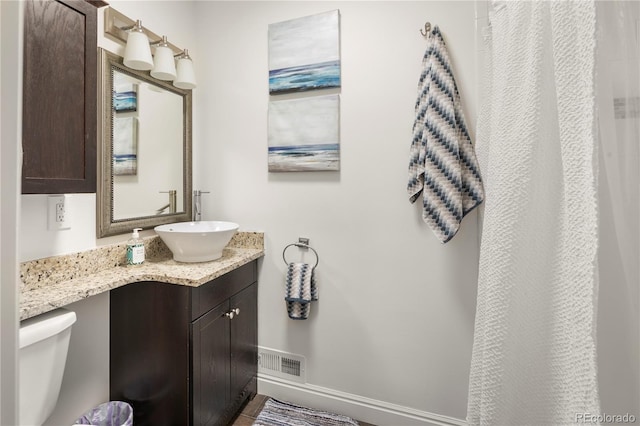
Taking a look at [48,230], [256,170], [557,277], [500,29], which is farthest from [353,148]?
[48,230]

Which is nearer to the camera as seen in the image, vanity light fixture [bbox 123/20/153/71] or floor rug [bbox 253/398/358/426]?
vanity light fixture [bbox 123/20/153/71]

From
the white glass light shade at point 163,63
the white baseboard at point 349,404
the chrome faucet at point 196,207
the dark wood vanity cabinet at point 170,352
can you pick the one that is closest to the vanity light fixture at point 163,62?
the white glass light shade at point 163,63

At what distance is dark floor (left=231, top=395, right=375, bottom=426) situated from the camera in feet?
5.52

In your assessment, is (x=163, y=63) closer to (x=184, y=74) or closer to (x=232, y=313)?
(x=184, y=74)

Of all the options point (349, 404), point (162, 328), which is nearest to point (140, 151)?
point (162, 328)

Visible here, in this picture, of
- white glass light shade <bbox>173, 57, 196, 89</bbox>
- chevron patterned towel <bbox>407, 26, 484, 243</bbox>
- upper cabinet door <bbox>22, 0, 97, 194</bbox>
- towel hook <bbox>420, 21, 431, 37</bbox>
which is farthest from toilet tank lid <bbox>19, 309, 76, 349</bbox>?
towel hook <bbox>420, 21, 431, 37</bbox>

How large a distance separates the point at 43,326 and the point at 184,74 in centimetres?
143

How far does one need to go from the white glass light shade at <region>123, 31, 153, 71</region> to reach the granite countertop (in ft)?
3.01

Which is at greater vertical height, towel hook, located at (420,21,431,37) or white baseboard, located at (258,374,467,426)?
towel hook, located at (420,21,431,37)

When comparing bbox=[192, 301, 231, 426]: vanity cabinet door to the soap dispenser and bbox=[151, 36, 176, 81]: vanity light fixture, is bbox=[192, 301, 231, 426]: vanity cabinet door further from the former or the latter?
bbox=[151, 36, 176, 81]: vanity light fixture

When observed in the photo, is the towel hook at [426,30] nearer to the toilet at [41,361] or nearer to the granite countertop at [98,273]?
the granite countertop at [98,273]

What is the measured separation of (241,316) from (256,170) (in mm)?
889

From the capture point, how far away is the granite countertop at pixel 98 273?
1091mm

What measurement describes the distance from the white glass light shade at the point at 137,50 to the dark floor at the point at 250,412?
1.98 metres
